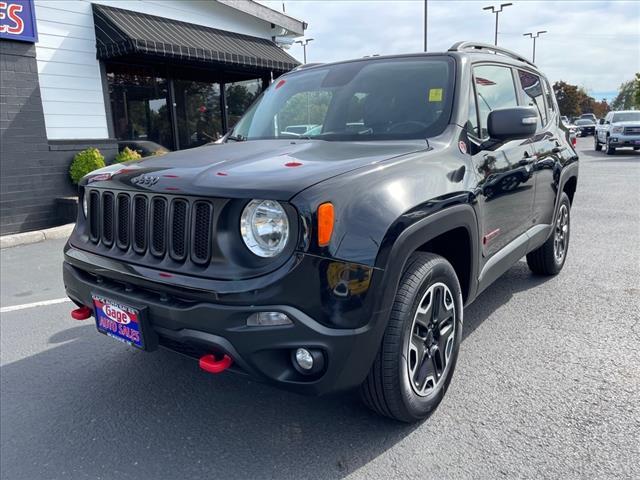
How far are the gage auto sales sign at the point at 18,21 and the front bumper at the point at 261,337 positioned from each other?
25.5 feet

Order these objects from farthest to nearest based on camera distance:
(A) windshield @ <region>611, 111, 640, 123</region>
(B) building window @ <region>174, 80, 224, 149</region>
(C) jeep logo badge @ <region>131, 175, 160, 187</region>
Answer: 1. (A) windshield @ <region>611, 111, 640, 123</region>
2. (B) building window @ <region>174, 80, 224, 149</region>
3. (C) jeep logo badge @ <region>131, 175, 160, 187</region>

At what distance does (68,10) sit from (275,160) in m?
8.86

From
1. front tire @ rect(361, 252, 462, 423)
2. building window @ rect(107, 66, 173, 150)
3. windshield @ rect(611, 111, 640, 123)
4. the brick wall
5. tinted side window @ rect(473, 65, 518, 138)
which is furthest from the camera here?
windshield @ rect(611, 111, 640, 123)

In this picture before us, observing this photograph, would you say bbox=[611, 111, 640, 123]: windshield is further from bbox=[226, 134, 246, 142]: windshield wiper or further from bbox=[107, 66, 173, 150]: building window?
bbox=[226, 134, 246, 142]: windshield wiper

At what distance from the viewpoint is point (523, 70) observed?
4.23m

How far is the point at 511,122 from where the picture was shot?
2.98 metres

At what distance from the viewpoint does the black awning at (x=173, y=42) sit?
9.57 metres

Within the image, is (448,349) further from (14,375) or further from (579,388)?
(14,375)

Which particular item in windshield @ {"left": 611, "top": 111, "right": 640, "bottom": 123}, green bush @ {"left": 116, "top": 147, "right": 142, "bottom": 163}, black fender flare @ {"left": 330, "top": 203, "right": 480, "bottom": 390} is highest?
windshield @ {"left": 611, "top": 111, "right": 640, "bottom": 123}

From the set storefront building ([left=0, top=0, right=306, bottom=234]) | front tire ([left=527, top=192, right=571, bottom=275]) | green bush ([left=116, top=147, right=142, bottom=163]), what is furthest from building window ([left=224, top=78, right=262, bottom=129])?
front tire ([left=527, top=192, right=571, bottom=275])

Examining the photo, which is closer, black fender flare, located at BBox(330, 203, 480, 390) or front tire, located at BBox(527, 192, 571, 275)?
black fender flare, located at BBox(330, 203, 480, 390)

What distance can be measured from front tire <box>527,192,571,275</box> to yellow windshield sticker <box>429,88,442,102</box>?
81.4 inches

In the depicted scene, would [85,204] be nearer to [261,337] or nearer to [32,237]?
[261,337]

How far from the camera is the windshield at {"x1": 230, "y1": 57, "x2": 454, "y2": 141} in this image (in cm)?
313
